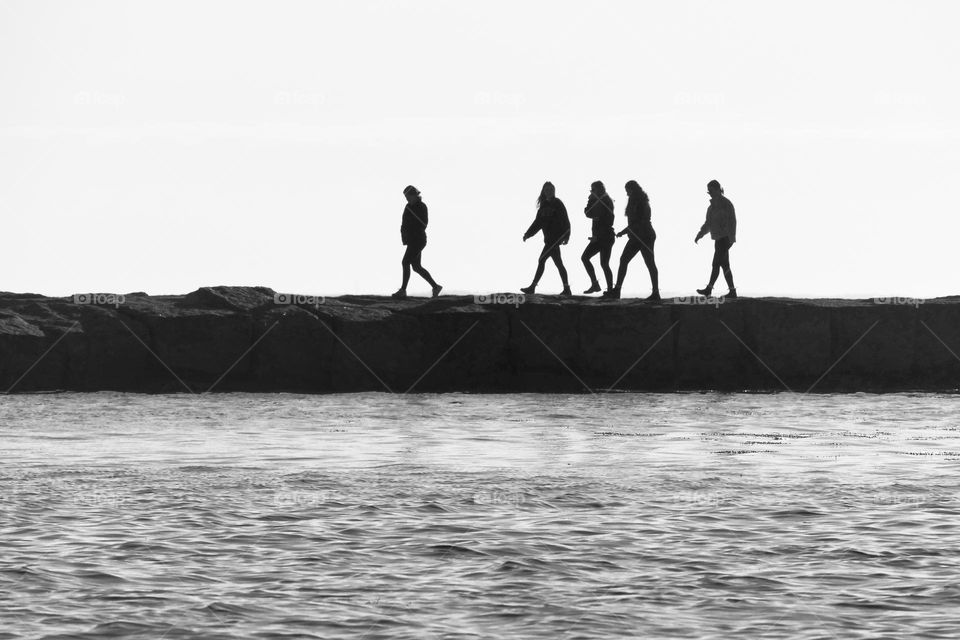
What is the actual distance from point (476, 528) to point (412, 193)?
11510 millimetres

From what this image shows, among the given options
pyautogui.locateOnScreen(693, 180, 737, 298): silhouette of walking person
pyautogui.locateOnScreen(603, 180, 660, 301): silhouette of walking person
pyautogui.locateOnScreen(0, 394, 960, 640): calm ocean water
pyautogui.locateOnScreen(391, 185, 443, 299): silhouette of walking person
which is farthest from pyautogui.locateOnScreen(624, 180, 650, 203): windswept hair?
pyautogui.locateOnScreen(0, 394, 960, 640): calm ocean water

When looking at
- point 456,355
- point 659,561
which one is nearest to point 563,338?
point 456,355

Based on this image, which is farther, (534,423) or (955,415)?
(955,415)

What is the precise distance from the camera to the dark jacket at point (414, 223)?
20.3 metres

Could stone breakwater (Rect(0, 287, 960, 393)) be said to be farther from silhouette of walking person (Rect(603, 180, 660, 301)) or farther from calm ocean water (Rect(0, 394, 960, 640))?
calm ocean water (Rect(0, 394, 960, 640))

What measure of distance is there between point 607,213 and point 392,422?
5.91 metres

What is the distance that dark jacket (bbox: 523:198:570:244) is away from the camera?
20.5 m

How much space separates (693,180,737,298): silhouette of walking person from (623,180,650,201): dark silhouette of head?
0.89 metres

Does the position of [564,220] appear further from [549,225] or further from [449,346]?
[449,346]

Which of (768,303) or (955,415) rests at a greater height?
(768,303)

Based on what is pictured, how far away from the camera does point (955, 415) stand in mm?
17109

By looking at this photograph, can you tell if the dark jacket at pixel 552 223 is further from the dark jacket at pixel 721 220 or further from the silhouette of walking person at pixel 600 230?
the dark jacket at pixel 721 220

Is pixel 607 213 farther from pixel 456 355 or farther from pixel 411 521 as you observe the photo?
pixel 411 521

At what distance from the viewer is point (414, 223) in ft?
66.5
